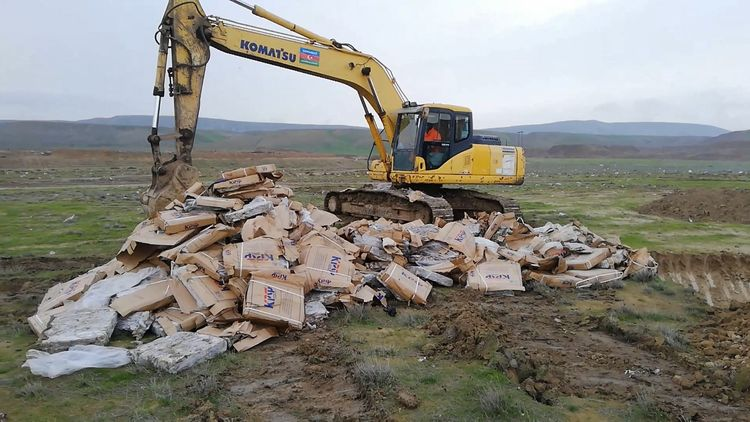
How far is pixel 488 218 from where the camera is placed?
1292cm

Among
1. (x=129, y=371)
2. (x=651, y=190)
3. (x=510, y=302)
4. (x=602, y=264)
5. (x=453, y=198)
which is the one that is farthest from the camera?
(x=651, y=190)

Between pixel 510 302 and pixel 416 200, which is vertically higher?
pixel 416 200

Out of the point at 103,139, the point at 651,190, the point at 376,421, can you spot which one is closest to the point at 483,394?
the point at 376,421

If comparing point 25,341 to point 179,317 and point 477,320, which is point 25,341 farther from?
point 477,320

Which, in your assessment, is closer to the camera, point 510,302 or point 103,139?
point 510,302

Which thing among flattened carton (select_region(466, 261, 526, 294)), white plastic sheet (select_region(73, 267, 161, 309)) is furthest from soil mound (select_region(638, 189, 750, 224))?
white plastic sheet (select_region(73, 267, 161, 309))

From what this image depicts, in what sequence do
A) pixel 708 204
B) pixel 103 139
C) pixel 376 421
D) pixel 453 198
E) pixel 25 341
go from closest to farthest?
pixel 376 421, pixel 25 341, pixel 453 198, pixel 708 204, pixel 103 139

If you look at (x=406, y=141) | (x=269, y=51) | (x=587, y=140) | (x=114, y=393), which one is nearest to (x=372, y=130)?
(x=406, y=141)

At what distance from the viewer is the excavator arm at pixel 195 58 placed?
10.0m

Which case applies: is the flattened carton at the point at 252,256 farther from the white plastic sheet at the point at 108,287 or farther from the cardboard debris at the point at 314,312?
the white plastic sheet at the point at 108,287

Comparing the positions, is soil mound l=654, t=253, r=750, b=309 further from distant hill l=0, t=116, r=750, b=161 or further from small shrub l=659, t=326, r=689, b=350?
distant hill l=0, t=116, r=750, b=161

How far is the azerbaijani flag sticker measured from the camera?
12148mm

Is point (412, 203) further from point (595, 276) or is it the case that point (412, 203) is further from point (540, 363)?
point (540, 363)

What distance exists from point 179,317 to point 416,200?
23.1 ft
